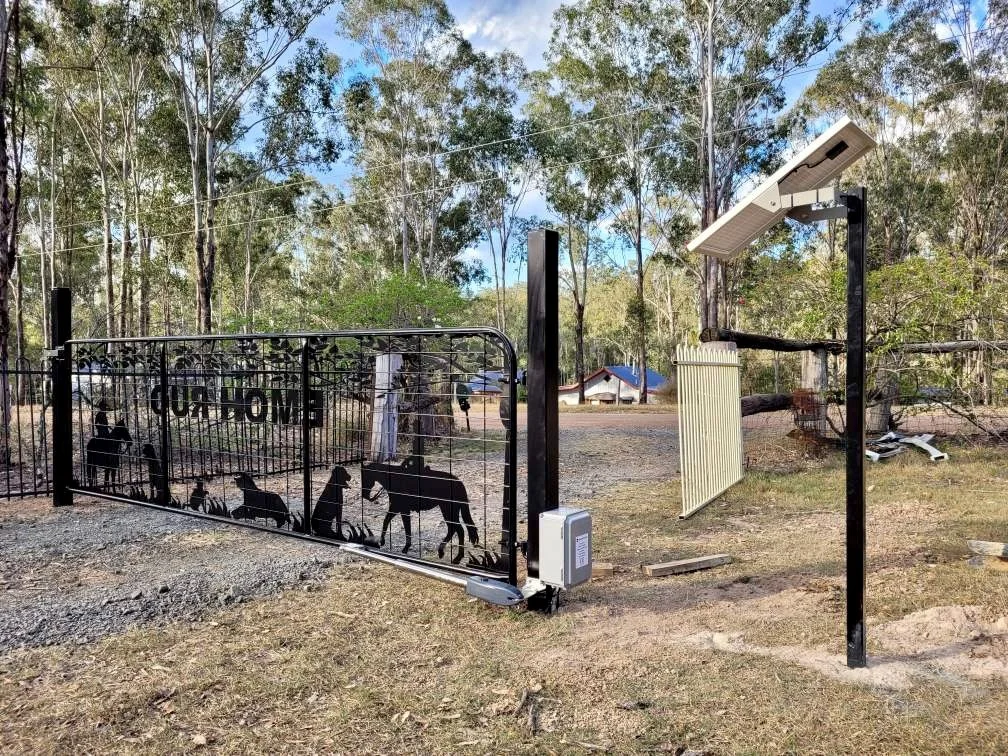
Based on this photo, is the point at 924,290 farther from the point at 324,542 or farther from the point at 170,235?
the point at 170,235

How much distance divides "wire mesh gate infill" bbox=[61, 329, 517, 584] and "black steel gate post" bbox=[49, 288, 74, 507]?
0.35ft

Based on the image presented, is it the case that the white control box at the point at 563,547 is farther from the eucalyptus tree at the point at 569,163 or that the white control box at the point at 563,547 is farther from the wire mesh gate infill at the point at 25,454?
the eucalyptus tree at the point at 569,163

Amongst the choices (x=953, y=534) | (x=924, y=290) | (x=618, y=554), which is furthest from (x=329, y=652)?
(x=924, y=290)

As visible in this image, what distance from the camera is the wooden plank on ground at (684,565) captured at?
4.61 m

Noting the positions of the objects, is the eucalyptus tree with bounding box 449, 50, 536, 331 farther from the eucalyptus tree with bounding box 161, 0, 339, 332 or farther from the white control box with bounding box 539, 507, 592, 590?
the white control box with bounding box 539, 507, 592, 590

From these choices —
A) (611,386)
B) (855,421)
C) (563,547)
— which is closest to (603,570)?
(563,547)

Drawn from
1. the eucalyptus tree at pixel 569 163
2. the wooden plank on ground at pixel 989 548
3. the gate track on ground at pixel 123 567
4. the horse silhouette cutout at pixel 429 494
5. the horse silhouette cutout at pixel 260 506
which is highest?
the eucalyptus tree at pixel 569 163

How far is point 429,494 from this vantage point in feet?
14.4

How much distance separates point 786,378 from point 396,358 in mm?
18492

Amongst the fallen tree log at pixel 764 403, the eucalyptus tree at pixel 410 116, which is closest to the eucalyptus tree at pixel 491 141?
the eucalyptus tree at pixel 410 116

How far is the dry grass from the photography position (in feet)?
8.49

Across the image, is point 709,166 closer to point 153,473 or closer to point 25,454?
point 25,454

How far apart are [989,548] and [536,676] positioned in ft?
11.3

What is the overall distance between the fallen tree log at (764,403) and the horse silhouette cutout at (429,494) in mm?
7968
